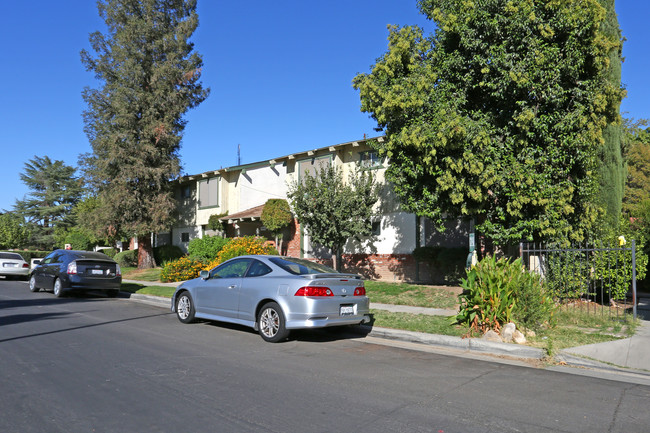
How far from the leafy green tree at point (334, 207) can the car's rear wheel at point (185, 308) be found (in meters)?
8.21

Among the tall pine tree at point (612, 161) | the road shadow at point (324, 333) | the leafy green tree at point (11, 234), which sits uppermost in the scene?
the tall pine tree at point (612, 161)

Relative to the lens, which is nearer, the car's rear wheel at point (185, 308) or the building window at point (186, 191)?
the car's rear wheel at point (185, 308)

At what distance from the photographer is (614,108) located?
11.2 metres

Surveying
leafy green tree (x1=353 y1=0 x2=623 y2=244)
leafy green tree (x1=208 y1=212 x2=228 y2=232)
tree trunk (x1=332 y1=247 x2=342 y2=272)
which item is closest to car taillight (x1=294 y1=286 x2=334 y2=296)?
leafy green tree (x1=353 y1=0 x2=623 y2=244)

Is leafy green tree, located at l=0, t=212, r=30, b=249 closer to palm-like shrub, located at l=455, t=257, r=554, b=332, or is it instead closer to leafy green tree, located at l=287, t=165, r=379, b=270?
leafy green tree, located at l=287, t=165, r=379, b=270

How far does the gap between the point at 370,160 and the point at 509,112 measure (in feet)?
26.8

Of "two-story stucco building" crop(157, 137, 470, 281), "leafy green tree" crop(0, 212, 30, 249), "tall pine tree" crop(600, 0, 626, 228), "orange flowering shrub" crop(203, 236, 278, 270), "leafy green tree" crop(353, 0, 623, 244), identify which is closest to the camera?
"leafy green tree" crop(353, 0, 623, 244)

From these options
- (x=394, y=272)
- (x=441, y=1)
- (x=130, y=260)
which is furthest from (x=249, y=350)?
(x=130, y=260)

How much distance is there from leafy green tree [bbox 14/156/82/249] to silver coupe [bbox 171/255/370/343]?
54.0 m

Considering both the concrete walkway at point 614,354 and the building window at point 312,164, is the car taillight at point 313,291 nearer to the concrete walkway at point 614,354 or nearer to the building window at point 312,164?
the concrete walkway at point 614,354

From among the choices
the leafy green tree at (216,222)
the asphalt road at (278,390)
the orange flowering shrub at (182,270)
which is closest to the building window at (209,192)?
the leafy green tree at (216,222)

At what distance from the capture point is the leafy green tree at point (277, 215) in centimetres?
2156

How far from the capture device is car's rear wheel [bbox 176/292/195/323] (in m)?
9.53

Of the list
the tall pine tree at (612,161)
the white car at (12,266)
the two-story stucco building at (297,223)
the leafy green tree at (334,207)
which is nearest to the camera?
the tall pine tree at (612,161)
